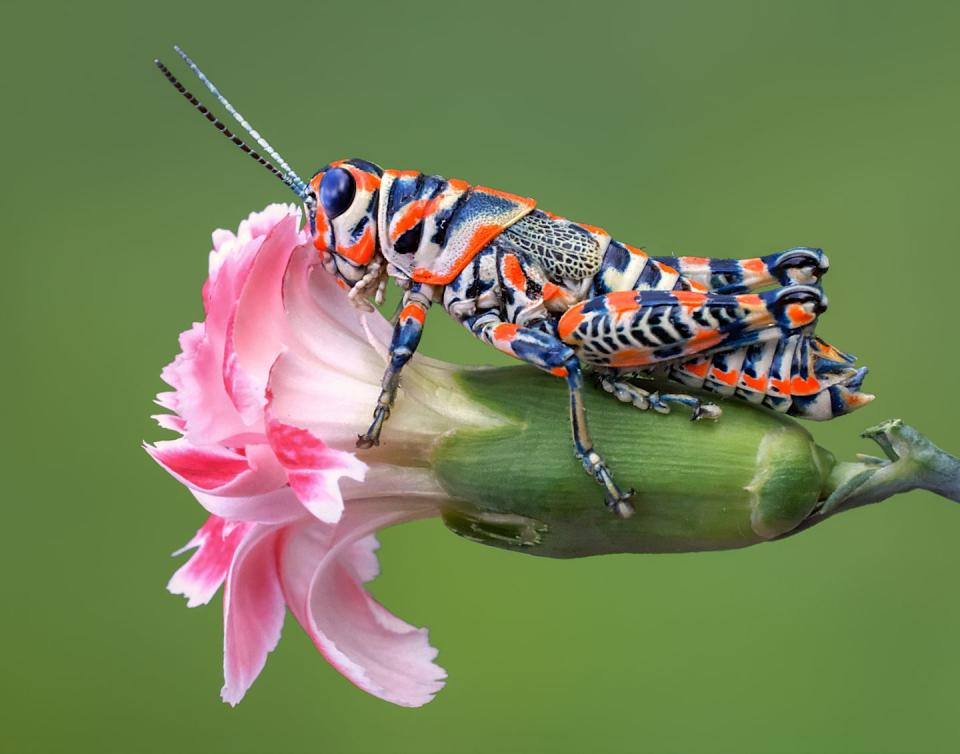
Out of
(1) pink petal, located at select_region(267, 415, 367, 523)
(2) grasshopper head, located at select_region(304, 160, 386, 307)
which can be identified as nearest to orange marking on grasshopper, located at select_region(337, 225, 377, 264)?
(2) grasshopper head, located at select_region(304, 160, 386, 307)

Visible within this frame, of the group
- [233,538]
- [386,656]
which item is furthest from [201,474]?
[386,656]

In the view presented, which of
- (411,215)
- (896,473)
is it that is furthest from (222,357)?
(896,473)

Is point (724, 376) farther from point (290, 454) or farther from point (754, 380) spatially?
point (290, 454)

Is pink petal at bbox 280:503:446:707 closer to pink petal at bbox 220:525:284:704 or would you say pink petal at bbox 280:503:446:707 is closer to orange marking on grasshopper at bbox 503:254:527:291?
pink petal at bbox 220:525:284:704

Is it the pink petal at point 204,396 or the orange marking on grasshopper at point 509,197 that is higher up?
the orange marking on grasshopper at point 509,197

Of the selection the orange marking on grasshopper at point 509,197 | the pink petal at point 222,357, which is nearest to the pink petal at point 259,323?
the pink petal at point 222,357

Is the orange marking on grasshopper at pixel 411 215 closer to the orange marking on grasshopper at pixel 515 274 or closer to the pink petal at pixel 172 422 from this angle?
the orange marking on grasshopper at pixel 515 274
